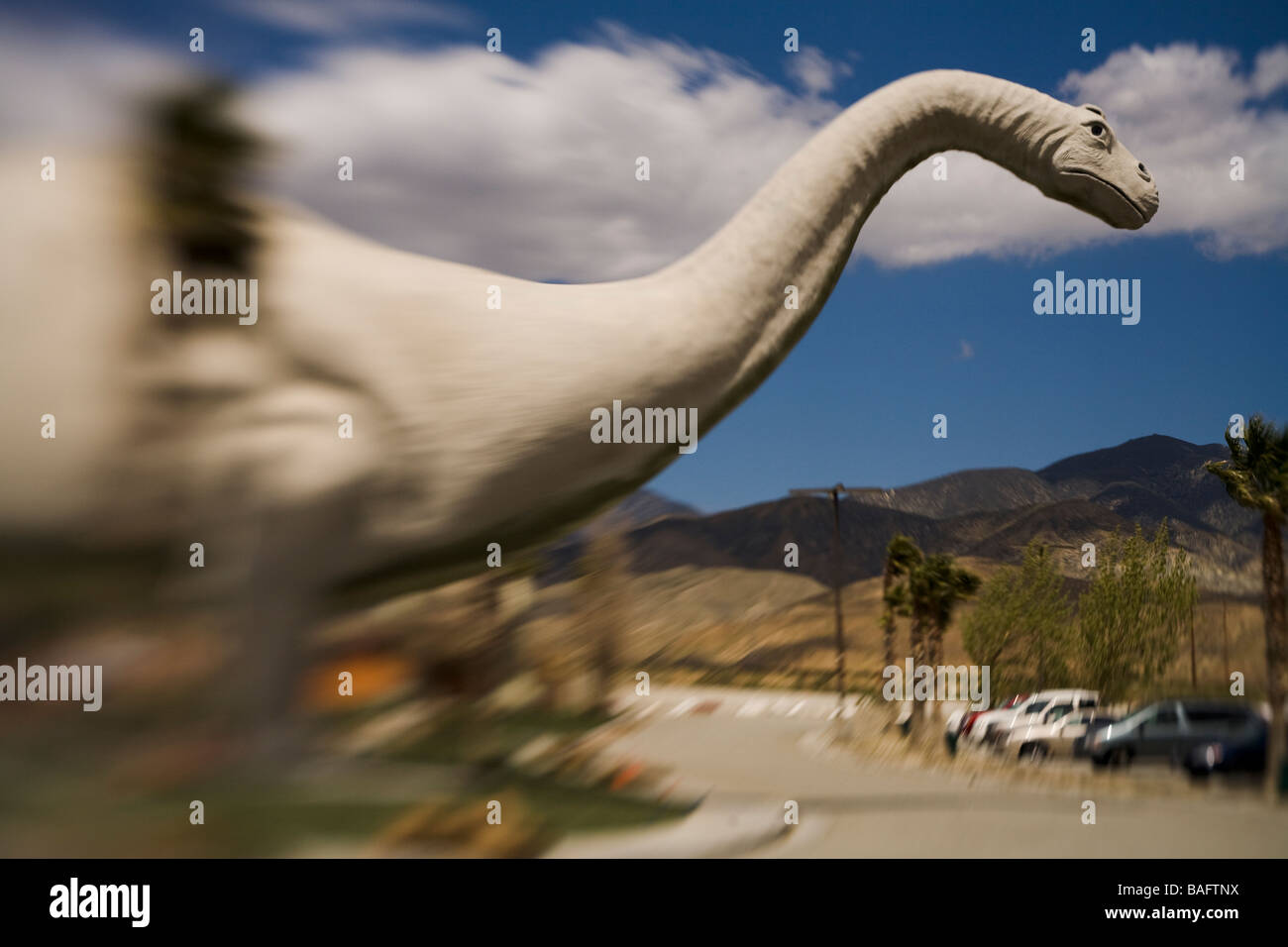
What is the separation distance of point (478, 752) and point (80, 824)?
6.70ft

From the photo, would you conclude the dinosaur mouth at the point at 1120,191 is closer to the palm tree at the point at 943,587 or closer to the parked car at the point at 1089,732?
the parked car at the point at 1089,732

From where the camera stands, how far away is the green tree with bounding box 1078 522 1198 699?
13531 millimetres

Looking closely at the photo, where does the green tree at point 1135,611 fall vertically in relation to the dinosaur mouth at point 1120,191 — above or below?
below

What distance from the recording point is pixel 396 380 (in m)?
1.53

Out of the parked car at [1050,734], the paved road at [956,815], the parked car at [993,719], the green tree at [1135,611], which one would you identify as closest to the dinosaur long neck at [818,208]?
the paved road at [956,815]

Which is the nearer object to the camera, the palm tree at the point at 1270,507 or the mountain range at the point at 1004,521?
the palm tree at the point at 1270,507

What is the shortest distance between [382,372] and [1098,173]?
6.65ft

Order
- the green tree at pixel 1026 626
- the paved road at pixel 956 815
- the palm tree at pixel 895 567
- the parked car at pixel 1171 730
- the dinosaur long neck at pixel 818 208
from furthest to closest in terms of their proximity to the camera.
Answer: the palm tree at pixel 895 567 < the green tree at pixel 1026 626 < the parked car at pixel 1171 730 < the paved road at pixel 956 815 < the dinosaur long neck at pixel 818 208

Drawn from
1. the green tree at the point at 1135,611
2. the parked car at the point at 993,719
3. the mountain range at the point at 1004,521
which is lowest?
the parked car at the point at 993,719

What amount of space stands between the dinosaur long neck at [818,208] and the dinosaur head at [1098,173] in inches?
2.2

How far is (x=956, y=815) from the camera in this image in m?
5.36

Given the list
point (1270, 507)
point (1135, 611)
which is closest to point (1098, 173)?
point (1270, 507)

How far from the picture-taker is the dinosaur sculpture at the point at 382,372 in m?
1.34

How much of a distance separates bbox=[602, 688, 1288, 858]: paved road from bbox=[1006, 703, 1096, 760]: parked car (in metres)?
2.15
